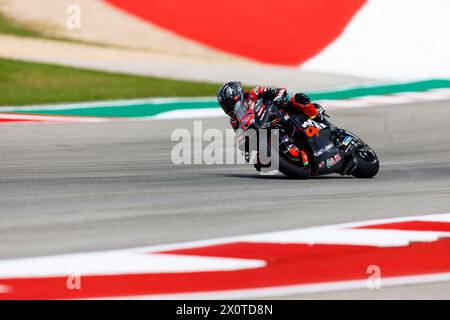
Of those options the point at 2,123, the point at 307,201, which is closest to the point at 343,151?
the point at 307,201

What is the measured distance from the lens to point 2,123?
15.4 meters

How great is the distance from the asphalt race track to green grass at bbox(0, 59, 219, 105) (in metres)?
4.55

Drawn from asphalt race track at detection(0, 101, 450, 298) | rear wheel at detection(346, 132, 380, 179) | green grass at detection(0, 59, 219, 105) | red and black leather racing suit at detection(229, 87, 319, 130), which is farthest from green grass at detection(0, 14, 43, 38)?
red and black leather racing suit at detection(229, 87, 319, 130)

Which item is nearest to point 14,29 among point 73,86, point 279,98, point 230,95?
point 73,86

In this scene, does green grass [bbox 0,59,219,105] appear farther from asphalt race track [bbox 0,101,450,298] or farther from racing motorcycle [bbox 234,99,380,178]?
racing motorcycle [bbox 234,99,380,178]

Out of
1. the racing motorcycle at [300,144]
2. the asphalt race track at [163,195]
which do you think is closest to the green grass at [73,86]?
the asphalt race track at [163,195]

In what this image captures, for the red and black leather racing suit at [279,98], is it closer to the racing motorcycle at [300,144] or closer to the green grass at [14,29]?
the racing motorcycle at [300,144]

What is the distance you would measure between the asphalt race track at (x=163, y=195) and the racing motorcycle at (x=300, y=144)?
0.16 meters

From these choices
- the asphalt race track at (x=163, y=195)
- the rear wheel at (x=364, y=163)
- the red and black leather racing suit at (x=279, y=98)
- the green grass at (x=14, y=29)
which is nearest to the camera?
the asphalt race track at (x=163, y=195)

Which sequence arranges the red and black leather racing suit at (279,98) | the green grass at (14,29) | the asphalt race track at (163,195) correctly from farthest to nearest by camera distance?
1. the green grass at (14,29)
2. the red and black leather racing suit at (279,98)
3. the asphalt race track at (163,195)

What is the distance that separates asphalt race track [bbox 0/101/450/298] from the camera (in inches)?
267

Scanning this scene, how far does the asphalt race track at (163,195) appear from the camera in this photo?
679cm

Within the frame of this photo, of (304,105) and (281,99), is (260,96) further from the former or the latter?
(304,105)

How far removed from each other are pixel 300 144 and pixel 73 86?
1058 centimetres
